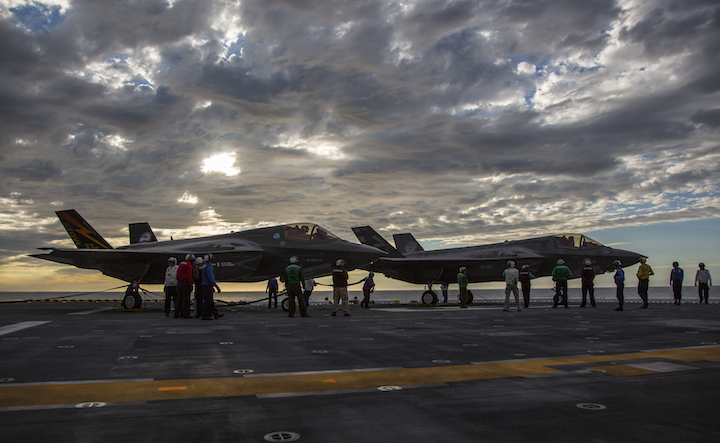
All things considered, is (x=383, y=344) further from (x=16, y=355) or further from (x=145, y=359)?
(x=16, y=355)

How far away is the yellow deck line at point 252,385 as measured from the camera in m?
4.40

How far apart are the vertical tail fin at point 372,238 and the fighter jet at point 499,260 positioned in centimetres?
238

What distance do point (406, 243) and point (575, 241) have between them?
11.2 m

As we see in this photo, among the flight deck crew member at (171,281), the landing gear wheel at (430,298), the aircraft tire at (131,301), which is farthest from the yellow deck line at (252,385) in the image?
the landing gear wheel at (430,298)

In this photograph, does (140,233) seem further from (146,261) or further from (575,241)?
(575,241)

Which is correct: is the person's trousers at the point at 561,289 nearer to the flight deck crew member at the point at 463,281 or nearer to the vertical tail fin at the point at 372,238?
the flight deck crew member at the point at 463,281

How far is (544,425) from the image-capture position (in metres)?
3.48

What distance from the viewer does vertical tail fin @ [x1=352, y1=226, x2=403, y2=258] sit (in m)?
30.1

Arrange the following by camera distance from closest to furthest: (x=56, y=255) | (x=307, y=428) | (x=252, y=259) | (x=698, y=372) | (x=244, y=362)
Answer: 1. (x=307, y=428)
2. (x=698, y=372)
3. (x=244, y=362)
4. (x=56, y=255)
5. (x=252, y=259)

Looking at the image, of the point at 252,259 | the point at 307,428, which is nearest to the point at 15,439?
the point at 307,428

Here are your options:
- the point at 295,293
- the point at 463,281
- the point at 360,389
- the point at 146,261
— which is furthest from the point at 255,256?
the point at 360,389

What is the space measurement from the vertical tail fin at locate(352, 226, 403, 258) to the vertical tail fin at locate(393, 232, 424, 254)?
218 cm

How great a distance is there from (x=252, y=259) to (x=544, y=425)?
60.0 feet

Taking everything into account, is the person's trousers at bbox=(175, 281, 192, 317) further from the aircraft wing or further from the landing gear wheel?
the landing gear wheel
